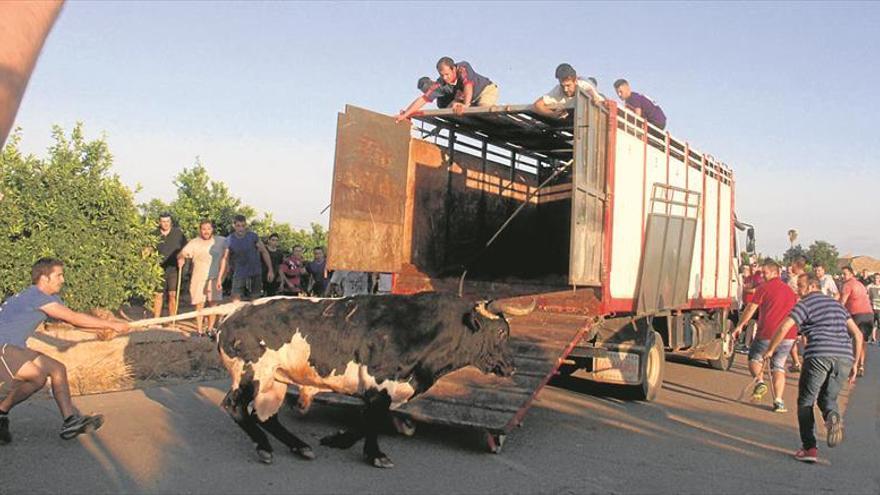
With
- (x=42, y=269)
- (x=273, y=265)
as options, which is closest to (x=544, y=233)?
(x=273, y=265)

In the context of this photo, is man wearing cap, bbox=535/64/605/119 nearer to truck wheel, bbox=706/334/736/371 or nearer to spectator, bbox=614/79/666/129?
spectator, bbox=614/79/666/129

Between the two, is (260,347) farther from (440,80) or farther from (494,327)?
(440,80)

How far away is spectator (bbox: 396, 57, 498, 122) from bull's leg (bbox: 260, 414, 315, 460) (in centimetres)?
483

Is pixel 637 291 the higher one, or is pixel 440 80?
pixel 440 80

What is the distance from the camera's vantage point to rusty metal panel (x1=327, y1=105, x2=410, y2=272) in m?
8.28

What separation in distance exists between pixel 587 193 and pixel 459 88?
2666mm

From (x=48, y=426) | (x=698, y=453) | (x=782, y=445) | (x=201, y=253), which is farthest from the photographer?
(x=201, y=253)

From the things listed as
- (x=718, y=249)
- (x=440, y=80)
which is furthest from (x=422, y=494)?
(x=718, y=249)

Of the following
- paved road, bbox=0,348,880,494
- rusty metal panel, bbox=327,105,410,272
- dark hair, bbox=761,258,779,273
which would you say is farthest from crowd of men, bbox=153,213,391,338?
dark hair, bbox=761,258,779,273

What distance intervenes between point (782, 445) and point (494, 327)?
3.17 metres

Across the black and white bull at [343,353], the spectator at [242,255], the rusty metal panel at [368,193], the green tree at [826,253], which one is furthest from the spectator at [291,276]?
the green tree at [826,253]

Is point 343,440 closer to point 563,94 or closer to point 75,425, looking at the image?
point 75,425

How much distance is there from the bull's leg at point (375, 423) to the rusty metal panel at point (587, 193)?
275cm

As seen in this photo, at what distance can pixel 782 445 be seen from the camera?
23.3 feet
